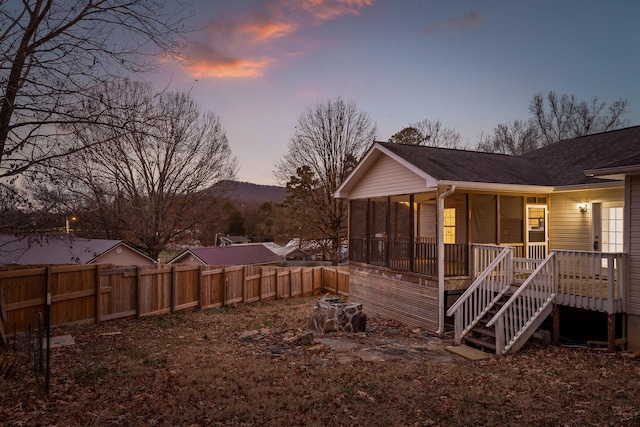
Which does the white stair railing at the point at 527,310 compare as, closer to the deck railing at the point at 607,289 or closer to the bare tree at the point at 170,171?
the deck railing at the point at 607,289

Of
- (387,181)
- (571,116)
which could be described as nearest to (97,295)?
(387,181)

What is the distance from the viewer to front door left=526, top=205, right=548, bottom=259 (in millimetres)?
12984

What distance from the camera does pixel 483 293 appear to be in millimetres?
10641

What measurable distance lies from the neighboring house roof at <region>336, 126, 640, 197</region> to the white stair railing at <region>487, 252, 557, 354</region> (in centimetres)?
301

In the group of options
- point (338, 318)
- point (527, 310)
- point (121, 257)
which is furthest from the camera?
point (121, 257)

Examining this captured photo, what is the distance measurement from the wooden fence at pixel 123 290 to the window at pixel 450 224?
836cm

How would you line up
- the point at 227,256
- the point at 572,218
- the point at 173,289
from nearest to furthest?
the point at 572,218 → the point at 173,289 → the point at 227,256

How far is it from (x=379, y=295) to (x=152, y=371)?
8.93 m

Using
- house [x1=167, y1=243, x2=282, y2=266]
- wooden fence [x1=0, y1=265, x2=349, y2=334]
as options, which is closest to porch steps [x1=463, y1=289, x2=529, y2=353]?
wooden fence [x1=0, y1=265, x2=349, y2=334]

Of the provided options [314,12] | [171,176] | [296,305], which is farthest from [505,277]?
[171,176]

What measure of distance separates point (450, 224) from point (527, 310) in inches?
202

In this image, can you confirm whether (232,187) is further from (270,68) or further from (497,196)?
(497,196)

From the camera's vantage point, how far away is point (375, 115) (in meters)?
31.1

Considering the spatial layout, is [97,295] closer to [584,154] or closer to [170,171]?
[170,171]
